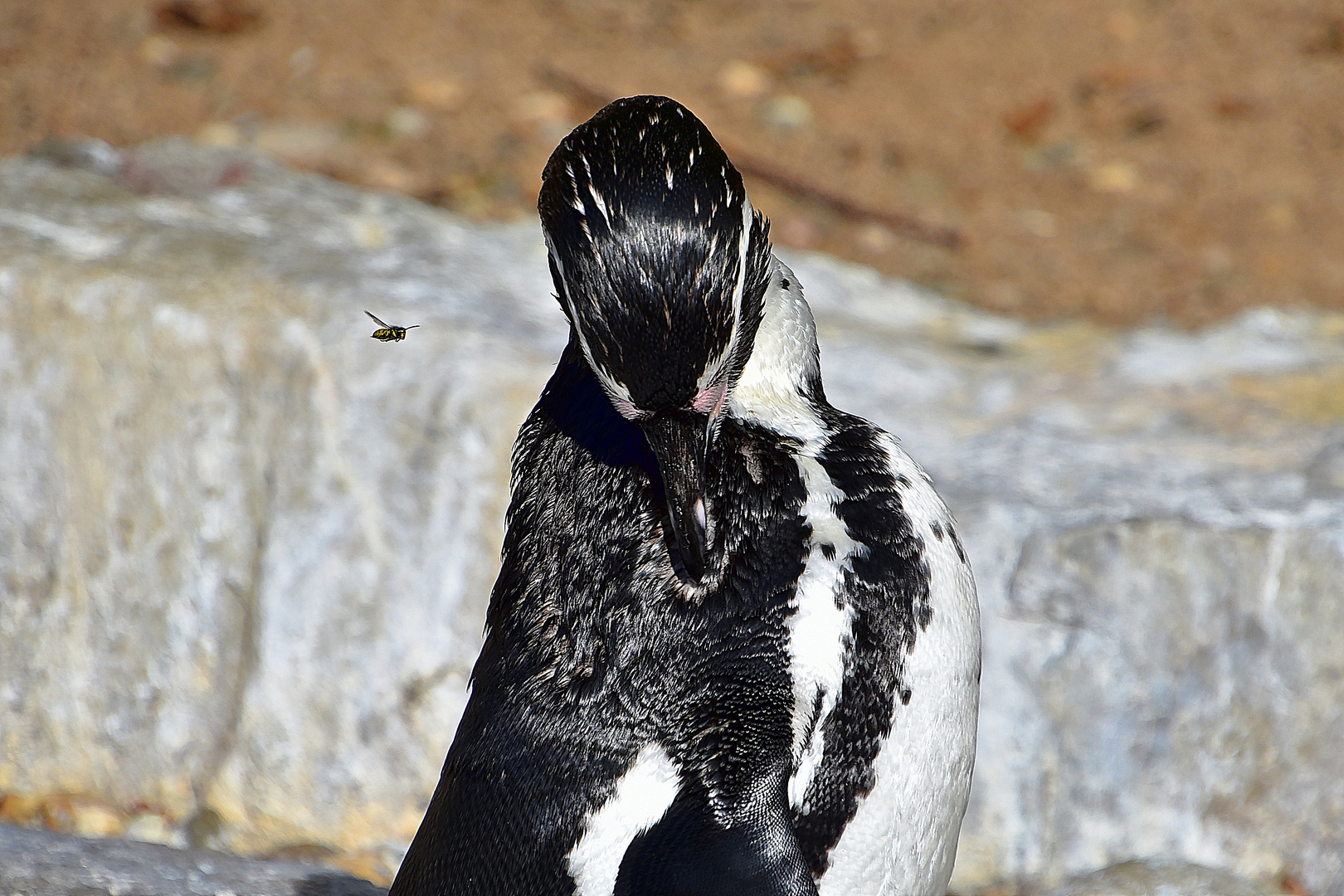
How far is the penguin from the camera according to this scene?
1364mm

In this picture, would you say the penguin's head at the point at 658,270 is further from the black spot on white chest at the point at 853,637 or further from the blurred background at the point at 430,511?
the blurred background at the point at 430,511

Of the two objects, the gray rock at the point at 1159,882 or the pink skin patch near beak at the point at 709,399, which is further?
the gray rock at the point at 1159,882

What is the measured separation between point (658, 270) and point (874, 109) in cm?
316

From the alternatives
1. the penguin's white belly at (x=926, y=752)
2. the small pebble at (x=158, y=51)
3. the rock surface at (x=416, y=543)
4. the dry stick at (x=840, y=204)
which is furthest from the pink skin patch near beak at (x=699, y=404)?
the small pebble at (x=158, y=51)

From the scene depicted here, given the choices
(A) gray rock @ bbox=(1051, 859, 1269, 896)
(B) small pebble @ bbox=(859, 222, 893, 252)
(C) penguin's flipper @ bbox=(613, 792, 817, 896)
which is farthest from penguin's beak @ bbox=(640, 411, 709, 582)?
(B) small pebble @ bbox=(859, 222, 893, 252)

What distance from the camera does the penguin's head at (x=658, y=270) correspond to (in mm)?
1342

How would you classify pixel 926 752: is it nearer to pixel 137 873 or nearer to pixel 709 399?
pixel 709 399

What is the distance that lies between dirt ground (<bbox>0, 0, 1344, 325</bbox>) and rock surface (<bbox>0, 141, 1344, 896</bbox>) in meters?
0.96

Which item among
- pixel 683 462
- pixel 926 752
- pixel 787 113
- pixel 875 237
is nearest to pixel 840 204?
pixel 875 237

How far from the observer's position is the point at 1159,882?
220 cm

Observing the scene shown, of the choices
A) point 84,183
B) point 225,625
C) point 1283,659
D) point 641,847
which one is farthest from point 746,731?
point 84,183

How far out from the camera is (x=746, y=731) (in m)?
1.41

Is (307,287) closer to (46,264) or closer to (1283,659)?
(46,264)

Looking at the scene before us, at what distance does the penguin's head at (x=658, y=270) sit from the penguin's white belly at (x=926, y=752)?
1.01 feet
